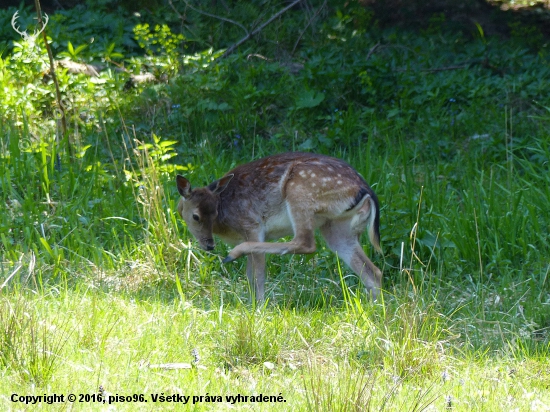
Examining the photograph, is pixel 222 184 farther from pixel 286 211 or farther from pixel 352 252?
pixel 352 252

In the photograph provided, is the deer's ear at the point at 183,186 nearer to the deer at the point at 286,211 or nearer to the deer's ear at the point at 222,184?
the deer at the point at 286,211

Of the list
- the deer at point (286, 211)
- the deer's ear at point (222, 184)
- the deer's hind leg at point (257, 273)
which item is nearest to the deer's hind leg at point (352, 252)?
the deer at point (286, 211)

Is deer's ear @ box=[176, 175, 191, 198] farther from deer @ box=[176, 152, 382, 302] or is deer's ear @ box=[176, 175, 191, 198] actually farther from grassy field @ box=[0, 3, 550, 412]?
grassy field @ box=[0, 3, 550, 412]

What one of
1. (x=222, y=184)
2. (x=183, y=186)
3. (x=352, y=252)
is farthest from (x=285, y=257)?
(x=183, y=186)

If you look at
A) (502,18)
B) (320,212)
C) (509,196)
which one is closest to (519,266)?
(509,196)

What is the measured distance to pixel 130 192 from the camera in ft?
28.3

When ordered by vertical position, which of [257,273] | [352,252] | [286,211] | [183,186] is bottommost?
[257,273]

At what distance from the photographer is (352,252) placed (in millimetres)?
6980

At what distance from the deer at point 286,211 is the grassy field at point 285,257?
26 centimetres

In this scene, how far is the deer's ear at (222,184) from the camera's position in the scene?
7.00 metres

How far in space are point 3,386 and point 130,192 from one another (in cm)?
425

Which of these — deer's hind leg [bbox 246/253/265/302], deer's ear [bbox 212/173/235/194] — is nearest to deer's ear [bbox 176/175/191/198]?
deer's ear [bbox 212/173/235/194]

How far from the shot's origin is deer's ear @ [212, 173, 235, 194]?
7000mm

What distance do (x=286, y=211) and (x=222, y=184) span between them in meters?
0.57
